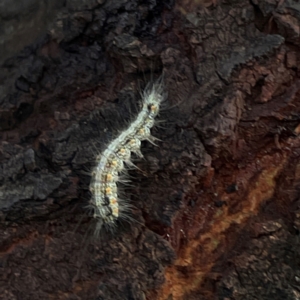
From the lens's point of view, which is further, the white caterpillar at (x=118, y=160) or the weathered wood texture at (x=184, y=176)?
the white caterpillar at (x=118, y=160)

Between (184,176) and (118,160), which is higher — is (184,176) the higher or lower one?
the higher one

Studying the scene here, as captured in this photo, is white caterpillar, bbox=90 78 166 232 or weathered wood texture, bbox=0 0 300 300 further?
white caterpillar, bbox=90 78 166 232

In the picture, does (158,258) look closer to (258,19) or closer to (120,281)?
(120,281)

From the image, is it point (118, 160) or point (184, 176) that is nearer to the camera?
point (184, 176)
